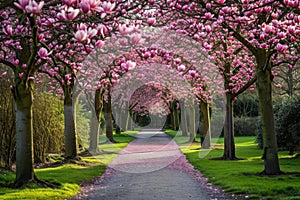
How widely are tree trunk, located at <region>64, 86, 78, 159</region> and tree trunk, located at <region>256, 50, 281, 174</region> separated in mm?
9363

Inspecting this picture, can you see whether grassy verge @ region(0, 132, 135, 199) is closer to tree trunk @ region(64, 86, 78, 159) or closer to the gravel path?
the gravel path

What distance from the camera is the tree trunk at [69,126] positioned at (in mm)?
19422

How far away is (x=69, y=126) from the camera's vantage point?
769 inches

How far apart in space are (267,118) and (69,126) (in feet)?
32.0

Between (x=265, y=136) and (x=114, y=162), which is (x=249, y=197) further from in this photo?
(x=114, y=162)

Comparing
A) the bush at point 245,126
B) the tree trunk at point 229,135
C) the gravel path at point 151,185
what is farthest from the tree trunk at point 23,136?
the bush at point 245,126

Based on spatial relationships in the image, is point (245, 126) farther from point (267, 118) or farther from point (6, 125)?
point (6, 125)

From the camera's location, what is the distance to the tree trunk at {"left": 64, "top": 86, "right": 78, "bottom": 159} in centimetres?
1942

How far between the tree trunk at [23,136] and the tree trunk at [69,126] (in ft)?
25.1

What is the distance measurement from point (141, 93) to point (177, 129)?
10588 mm

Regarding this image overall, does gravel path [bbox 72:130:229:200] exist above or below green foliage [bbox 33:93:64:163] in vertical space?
below

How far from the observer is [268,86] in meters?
13.9

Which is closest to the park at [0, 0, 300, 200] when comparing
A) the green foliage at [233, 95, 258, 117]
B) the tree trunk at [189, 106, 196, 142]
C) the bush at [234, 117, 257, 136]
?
→ the tree trunk at [189, 106, 196, 142]

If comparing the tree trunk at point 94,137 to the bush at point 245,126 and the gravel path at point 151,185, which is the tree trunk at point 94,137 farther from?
the bush at point 245,126
